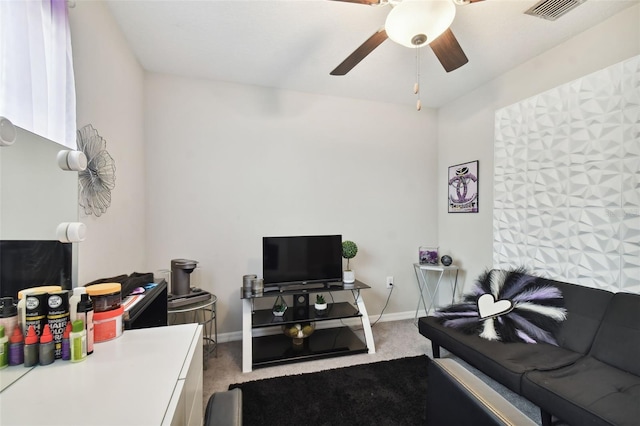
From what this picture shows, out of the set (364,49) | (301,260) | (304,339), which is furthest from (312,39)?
(304,339)

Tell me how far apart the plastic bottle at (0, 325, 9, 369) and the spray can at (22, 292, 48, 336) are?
0.15 feet

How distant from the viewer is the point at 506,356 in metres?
1.71

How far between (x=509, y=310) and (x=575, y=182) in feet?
3.55

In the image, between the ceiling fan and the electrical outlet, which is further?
the electrical outlet

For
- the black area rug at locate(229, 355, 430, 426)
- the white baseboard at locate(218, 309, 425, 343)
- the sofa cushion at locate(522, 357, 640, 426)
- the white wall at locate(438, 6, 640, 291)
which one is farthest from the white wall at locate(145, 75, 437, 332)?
the sofa cushion at locate(522, 357, 640, 426)

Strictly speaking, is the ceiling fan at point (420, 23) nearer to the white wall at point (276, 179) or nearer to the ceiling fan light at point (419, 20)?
the ceiling fan light at point (419, 20)

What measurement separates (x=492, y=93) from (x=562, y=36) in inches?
27.3

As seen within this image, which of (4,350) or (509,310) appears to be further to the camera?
(509,310)

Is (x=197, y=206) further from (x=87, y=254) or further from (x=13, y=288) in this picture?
(x=13, y=288)

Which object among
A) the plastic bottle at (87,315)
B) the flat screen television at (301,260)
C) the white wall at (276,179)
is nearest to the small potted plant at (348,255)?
the flat screen television at (301,260)

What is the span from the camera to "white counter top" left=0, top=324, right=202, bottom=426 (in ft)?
2.27

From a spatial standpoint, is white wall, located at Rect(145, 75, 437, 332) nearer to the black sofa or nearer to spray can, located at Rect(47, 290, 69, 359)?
the black sofa

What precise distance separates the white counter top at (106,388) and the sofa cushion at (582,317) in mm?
2272

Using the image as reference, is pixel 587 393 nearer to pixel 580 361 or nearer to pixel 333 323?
pixel 580 361
